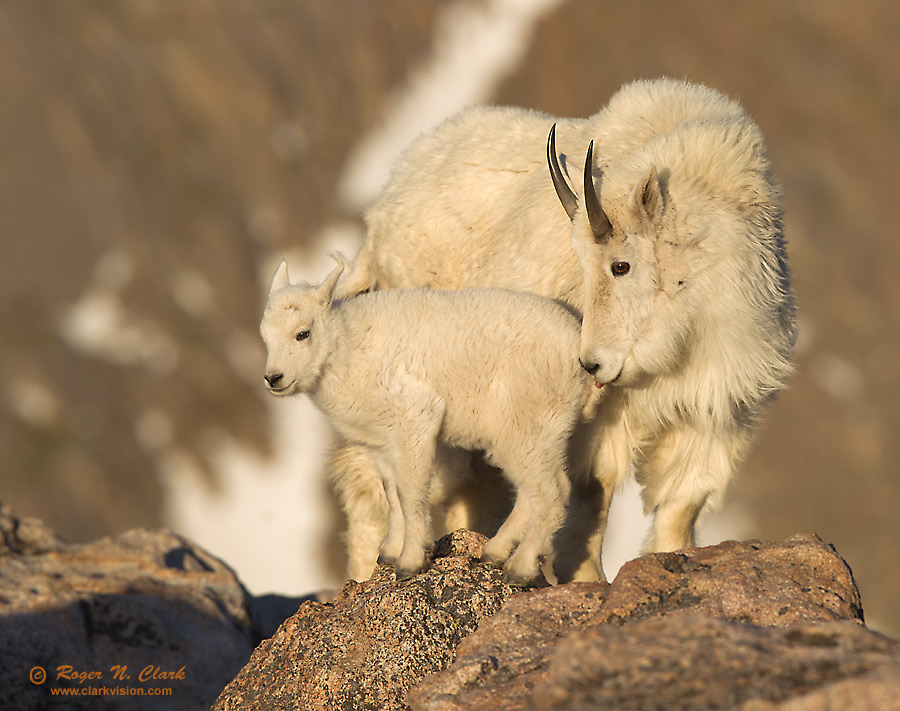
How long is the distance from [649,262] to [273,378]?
215cm

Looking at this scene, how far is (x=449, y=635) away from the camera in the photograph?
4.94 metres

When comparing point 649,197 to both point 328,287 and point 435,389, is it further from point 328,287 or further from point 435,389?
Result: point 328,287

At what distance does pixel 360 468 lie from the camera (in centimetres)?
737

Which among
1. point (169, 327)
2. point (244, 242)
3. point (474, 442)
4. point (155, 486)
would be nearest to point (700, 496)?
point (474, 442)

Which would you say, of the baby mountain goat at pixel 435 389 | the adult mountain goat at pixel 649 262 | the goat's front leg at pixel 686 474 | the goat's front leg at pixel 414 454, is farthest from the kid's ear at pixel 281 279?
the goat's front leg at pixel 686 474

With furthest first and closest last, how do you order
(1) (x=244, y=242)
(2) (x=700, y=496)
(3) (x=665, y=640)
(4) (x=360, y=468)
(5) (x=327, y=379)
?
(1) (x=244, y=242) < (4) (x=360, y=468) < (2) (x=700, y=496) < (5) (x=327, y=379) < (3) (x=665, y=640)

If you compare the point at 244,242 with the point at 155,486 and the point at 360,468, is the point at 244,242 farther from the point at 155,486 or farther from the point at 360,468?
the point at 360,468

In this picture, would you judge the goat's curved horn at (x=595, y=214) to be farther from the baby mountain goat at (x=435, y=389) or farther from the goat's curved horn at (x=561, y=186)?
the baby mountain goat at (x=435, y=389)

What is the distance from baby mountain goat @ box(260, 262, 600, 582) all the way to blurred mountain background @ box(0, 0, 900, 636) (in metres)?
29.8

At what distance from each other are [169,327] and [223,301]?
2769mm

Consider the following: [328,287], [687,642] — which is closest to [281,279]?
[328,287]

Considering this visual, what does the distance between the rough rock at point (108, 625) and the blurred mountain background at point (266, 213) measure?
28.0 metres

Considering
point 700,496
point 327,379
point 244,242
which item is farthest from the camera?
point 244,242

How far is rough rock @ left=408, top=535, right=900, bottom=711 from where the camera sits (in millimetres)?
3258
